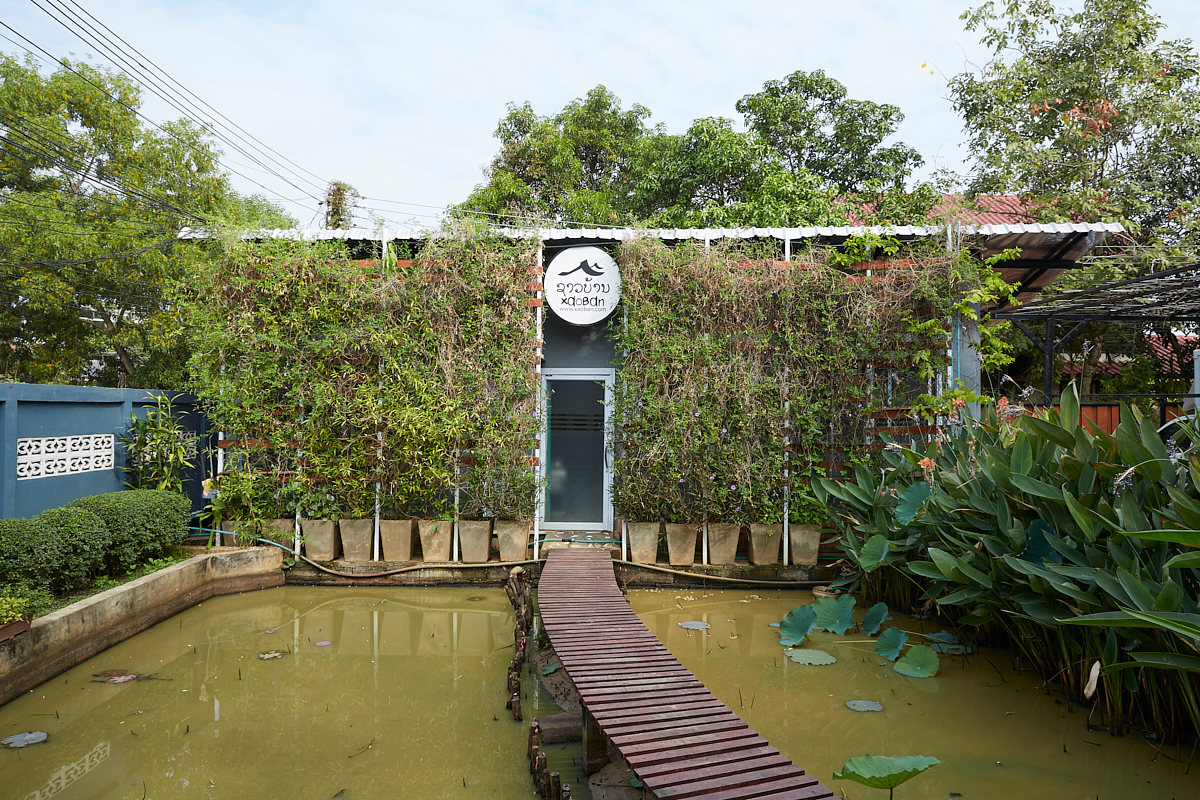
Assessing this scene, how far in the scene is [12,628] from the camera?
10.5ft

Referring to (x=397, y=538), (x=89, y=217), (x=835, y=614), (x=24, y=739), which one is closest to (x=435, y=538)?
(x=397, y=538)

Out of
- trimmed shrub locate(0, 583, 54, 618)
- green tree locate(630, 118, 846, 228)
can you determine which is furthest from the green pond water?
green tree locate(630, 118, 846, 228)

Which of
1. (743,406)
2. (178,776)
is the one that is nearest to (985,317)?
(743,406)

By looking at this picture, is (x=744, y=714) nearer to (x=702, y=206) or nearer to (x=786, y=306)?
(x=786, y=306)

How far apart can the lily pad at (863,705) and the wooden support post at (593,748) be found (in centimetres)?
133

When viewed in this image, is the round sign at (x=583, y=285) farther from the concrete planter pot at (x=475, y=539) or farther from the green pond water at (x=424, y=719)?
the green pond water at (x=424, y=719)

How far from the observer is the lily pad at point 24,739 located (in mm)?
2816

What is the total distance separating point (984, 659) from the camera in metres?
3.88

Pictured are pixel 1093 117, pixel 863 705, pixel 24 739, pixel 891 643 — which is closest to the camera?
pixel 24 739

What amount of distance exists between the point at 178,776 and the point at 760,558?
4367 mm

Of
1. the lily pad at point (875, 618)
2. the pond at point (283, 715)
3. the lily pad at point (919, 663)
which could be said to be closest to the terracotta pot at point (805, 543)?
the lily pad at point (875, 618)

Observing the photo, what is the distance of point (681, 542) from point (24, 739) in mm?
4282

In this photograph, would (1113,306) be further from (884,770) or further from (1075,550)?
(884,770)

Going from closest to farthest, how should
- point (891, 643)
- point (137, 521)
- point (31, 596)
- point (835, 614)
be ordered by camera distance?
point (31, 596) → point (891, 643) → point (835, 614) → point (137, 521)
